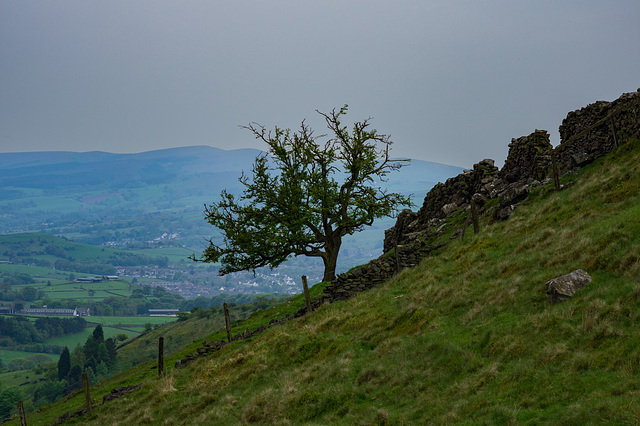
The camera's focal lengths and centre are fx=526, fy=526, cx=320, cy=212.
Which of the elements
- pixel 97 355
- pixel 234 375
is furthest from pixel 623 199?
pixel 97 355

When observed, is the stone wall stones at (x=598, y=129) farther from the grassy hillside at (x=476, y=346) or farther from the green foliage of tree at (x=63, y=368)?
the green foliage of tree at (x=63, y=368)

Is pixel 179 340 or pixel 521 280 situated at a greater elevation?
pixel 521 280

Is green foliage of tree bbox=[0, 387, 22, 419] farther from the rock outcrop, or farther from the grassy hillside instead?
the rock outcrop

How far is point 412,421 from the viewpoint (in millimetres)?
13531

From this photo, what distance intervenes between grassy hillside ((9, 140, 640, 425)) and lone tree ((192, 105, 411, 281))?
1561cm

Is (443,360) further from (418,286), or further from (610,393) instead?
(418,286)

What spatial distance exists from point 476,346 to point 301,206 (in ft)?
105

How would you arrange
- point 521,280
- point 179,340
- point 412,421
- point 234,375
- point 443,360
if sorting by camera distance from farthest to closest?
point 179,340
point 234,375
point 521,280
point 443,360
point 412,421

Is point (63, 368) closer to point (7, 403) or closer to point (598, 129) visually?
point (7, 403)

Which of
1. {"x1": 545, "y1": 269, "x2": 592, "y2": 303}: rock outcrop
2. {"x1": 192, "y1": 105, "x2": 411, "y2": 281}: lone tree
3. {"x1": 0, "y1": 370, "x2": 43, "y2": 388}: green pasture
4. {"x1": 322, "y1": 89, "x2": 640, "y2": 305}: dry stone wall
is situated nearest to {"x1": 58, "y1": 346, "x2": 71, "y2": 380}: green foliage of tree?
{"x1": 0, "y1": 370, "x2": 43, "y2": 388}: green pasture

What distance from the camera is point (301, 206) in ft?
155

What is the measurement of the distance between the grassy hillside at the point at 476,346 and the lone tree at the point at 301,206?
15.6 metres

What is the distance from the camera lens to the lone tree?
4734 centimetres

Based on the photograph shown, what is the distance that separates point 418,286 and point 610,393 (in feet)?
51.0
